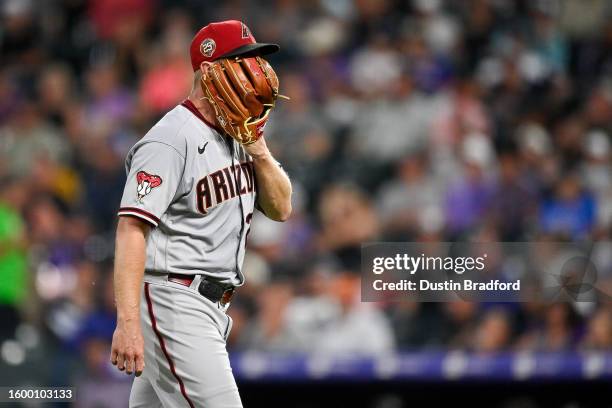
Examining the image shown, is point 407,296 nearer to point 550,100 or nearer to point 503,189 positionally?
point 503,189

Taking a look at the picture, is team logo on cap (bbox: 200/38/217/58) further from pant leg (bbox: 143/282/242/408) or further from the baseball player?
pant leg (bbox: 143/282/242/408)

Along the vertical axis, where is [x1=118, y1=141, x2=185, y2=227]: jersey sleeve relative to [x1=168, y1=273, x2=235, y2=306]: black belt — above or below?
above

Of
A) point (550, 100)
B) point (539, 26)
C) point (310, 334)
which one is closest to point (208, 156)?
point (310, 334)

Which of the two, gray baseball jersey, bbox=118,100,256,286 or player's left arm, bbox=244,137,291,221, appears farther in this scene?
player's left arm, bbox=244,137,291,221

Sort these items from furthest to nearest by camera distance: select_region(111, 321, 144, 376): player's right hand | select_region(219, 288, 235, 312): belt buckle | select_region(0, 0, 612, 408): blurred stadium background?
select_region(0, 0, 612, 408): blurred stadium background → select_region(219, 288, 235, 312): belt buckle → select_region(111, 321, 144, 376): player's right hand

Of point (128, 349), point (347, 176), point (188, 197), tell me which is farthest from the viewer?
point (347, 176)

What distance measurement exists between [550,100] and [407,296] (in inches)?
142

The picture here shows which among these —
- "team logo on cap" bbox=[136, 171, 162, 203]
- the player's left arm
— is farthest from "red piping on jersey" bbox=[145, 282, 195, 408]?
the player's left arm

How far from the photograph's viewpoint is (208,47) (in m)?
3.46

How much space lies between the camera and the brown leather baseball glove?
3367mm

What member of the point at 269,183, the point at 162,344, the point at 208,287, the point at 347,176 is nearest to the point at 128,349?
the point at 162,344

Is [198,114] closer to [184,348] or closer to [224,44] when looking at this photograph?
[224,44]

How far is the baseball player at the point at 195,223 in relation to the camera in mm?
3244

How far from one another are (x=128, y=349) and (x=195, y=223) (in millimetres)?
483
